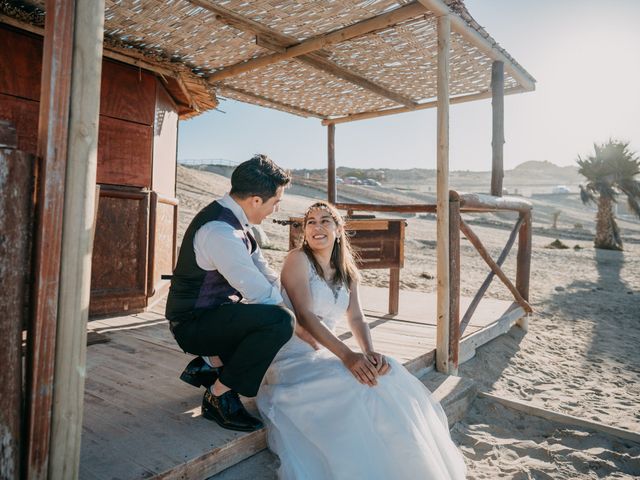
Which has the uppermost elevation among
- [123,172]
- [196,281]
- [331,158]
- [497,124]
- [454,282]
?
[497,124]

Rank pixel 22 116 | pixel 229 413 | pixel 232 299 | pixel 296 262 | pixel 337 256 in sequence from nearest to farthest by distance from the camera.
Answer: pixel 229 413, pixel 232 299, pixel 296 262, pixel 337 256, pixel 22 116

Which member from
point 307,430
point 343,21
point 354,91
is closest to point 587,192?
point 354,91

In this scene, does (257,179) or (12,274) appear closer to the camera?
(12,274)

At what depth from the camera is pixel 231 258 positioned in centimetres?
218

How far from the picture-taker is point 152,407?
2.48 meters

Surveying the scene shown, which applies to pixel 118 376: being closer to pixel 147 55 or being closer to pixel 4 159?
pixel 4 159

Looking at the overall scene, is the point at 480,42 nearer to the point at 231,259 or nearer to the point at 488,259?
the point at 488,259

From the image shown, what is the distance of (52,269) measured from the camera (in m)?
1.39

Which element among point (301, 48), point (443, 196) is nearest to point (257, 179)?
point (443, 196)

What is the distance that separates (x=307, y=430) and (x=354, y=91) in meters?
4.34

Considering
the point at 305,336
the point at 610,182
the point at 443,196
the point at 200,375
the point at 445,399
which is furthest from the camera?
the point at 610,182

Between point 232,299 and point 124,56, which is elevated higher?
point 124,56

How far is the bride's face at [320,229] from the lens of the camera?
3.00 metres

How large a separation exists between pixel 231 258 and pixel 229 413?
2.70 ft
